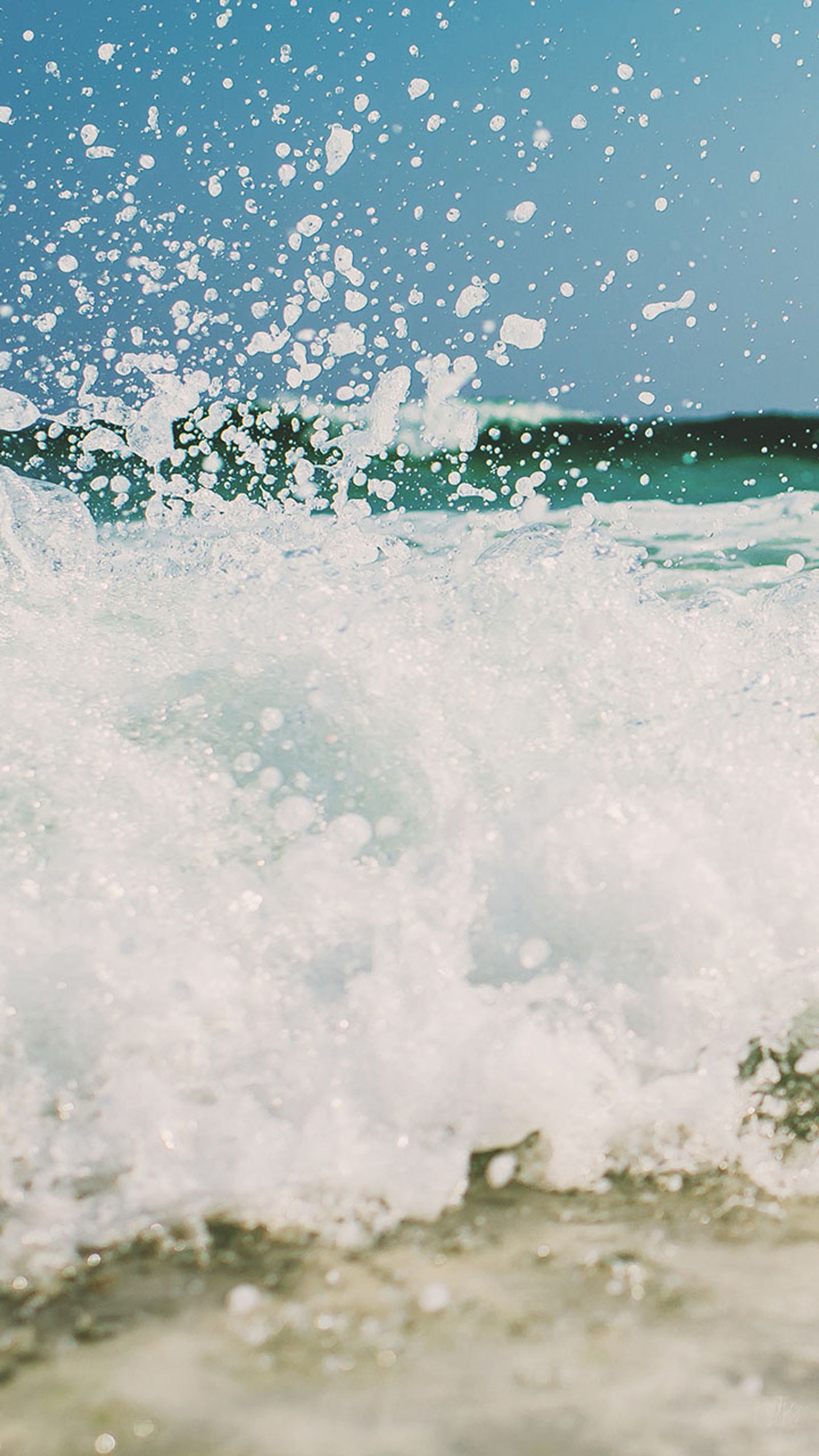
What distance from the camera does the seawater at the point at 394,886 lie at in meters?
1.57

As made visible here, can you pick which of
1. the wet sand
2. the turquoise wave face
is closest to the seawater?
the wet sand

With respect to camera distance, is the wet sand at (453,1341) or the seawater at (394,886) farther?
the seawater at (394,886)

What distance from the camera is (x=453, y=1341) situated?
1.25 metres

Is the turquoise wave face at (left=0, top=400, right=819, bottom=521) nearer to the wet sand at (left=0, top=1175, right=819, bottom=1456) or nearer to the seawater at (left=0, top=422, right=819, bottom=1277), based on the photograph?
the seawater at (left=0, top=422, right=819, bottom=1277)

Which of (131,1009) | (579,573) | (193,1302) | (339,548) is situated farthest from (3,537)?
→ (193,1302)

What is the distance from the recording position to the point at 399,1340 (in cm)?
124

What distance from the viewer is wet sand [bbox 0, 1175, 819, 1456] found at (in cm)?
112

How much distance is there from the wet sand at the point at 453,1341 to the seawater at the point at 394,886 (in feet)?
0.26

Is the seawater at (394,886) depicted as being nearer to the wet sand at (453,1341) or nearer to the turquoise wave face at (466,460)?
the wet sand at (453,1341)

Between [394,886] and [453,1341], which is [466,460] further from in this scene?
[453,1341]

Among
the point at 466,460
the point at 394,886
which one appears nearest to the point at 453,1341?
the point at 394,886

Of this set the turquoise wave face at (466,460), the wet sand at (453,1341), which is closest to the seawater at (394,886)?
the wet sand at (453,1341)

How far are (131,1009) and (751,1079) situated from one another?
0.92m

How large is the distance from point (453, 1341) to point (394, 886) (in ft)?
2.47
